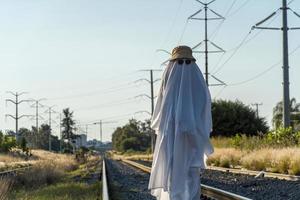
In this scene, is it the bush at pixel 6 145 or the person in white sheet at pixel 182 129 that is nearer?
the person in white sheet at pixel 182 129

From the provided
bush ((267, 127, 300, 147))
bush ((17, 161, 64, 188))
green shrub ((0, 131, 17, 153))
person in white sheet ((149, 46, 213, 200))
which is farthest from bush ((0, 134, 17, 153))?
person in white sheet ((149, 46, 213, 200))

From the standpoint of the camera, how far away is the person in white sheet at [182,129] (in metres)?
7.07

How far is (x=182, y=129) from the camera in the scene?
276 inches

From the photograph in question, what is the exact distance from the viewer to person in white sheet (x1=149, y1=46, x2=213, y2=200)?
23.2 feet

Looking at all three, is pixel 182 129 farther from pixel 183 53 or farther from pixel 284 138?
pixel 284 138

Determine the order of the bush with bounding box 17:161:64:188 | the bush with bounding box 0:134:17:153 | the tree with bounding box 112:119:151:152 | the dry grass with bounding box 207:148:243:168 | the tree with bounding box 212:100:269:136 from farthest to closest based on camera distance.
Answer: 1. the tree with bounding box 112:119:151:152
2. the bush with bounding box 0:134:17:153
3. the tree with bounding box 212:100:269:136
4. the dry grass with bounding box 207:148:243:168
5. the bush with bounding box 17:161:64:188

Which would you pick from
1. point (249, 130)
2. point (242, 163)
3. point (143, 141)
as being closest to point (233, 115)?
point (249, 130)

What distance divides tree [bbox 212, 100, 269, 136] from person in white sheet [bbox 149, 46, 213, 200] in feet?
212

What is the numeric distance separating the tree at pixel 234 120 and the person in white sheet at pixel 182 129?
212 ft

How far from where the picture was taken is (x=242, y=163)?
1259 inches

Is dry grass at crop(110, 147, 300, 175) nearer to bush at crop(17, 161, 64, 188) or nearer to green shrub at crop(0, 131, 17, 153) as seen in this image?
bush at crop(17, 161, 64, 188)

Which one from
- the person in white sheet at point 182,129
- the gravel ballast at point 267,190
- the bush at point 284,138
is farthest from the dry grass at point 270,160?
the person in white sheet at point 182,129

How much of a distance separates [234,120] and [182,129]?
218 feet

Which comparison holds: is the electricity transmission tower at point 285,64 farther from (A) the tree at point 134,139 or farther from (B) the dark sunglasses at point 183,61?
(A) the tree at point 134,139
